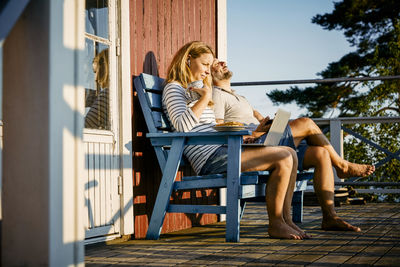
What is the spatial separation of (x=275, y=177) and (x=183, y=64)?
93 centimetres

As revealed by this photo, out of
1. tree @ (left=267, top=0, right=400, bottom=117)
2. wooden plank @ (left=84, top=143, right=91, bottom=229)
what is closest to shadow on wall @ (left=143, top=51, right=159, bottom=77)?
wooden plank @ (left=84, top=143, right=91, bottom=229)

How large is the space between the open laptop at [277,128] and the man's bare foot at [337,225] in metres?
0.59

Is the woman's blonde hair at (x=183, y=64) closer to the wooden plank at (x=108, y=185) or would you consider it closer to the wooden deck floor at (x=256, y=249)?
the wooden plank at (x=108, y=185)

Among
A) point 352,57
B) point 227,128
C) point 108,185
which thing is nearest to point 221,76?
point 227,128

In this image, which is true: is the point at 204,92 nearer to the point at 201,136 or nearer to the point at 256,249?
the point at 201,136

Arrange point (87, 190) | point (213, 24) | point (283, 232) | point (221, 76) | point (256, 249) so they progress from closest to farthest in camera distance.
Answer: point (256, 249), point (87, 190), point (283, 232), point (221, 76), point (213, 24)

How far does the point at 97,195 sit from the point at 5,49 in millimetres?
1272

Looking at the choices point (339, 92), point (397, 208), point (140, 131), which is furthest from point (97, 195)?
point (339, 92)

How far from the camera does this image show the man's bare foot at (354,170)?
352 centimetres

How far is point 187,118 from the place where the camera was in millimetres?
3113

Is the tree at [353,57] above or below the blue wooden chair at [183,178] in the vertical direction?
above

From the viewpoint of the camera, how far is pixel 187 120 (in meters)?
3.11

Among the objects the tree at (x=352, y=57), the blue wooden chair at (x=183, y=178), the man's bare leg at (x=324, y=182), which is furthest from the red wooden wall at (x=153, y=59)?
the tree at (x=352, y=57)

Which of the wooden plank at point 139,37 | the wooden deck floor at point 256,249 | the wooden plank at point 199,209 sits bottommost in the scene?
the wooden deck floor at point 256,249
